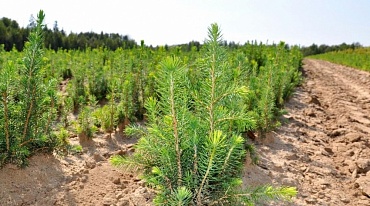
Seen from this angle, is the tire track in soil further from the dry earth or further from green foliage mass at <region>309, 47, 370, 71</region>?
green foliage mass at <region>309, 47, 370, 71</region>

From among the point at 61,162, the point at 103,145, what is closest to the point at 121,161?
the point at 61,162

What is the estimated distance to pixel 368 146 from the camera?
4.59 m

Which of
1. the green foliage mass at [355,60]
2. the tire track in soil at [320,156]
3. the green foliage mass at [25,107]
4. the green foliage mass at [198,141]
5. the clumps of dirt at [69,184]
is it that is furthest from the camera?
Result: the green foliage mass at [355,60]

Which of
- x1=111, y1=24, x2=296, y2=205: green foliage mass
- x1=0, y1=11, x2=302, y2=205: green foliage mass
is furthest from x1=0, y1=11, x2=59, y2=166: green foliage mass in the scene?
x1=111, y1=24, x2=296, y2=205: green foliage mass

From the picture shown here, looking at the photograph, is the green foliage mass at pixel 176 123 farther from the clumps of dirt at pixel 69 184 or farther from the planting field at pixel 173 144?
the clumps of dirt at pixel 69 184

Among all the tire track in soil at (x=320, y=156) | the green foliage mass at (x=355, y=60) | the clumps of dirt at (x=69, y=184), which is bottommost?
the tire track in soil at (x=320, y=156)

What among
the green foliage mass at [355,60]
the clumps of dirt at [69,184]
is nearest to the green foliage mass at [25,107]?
the clumps of dirt at [69,184]

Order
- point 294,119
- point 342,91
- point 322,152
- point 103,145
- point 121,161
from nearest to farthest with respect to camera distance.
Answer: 1. point 121,161
2. point 103,145
3. point 322,152
4. point 294,119
5. point 342,91

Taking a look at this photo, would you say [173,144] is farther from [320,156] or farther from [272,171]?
[320,156]

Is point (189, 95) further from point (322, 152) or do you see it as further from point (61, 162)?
point (322, 152)

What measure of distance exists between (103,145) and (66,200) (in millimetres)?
1235

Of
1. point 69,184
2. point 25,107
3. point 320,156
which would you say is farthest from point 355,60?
point 25,107

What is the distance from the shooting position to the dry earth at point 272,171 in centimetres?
264

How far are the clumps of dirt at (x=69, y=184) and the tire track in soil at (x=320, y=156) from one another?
1.06 m
